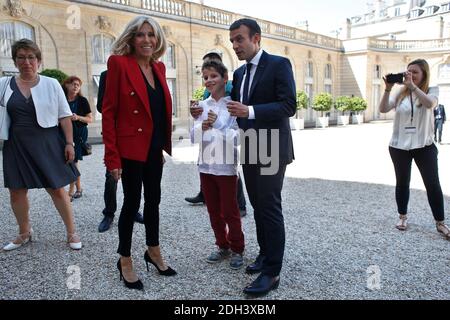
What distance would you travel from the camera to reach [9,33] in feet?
46.2

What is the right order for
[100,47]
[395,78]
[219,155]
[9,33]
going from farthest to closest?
[100,47]
[9,33]
[395,78]
[219,155]

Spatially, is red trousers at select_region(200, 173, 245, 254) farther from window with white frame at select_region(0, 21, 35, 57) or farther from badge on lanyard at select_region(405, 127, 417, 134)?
window with white frame at select_region(0, 21, 35, 57)

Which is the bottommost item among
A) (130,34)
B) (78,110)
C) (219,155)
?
(219,155)

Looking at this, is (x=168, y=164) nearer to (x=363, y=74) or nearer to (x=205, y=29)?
(x=205, y=29)

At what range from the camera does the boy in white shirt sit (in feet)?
9.89

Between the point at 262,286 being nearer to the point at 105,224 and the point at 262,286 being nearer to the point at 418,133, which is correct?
the point at 105,224

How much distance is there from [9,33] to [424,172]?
50.4ft

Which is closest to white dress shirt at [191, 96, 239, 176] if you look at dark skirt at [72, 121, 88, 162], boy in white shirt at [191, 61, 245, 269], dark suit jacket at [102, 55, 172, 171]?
boy in white shirt at [191, 61, 245, 269]

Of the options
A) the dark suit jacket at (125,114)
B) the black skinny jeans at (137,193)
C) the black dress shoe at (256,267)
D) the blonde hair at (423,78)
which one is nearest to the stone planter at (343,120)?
the blonde hair at (423,78)

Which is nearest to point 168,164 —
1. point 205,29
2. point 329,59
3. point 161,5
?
point 161,5

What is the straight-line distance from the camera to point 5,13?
45.0 feet

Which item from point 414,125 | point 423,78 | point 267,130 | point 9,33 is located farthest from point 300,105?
point 267,130

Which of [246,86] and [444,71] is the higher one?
[444,71]

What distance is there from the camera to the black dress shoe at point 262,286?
2.55 m
